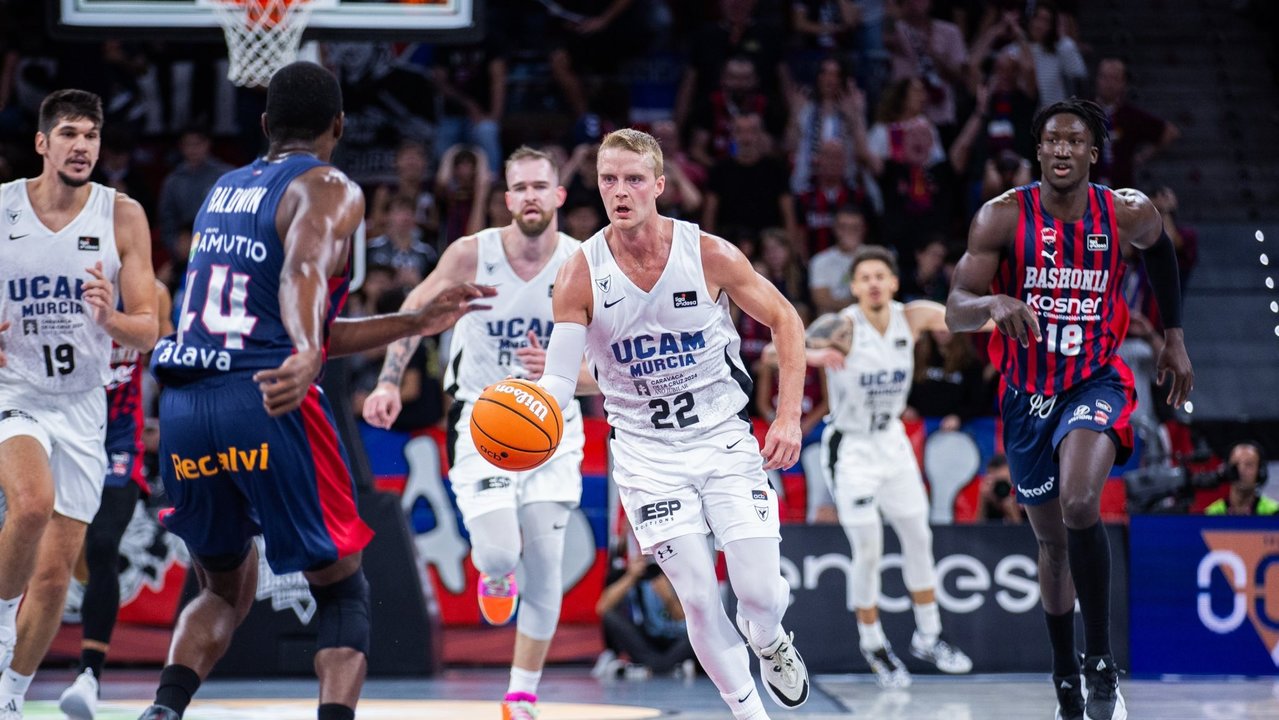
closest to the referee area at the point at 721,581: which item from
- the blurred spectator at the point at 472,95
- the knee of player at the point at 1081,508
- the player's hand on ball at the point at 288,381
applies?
the blurred spectator at the point at 472,95

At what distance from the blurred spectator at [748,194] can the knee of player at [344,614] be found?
8.84 m

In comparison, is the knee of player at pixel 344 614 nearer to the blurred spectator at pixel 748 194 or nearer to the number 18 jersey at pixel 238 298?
the number 18 jersey at pixel 238 298

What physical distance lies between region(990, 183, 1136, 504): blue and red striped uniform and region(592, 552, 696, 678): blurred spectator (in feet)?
14.7

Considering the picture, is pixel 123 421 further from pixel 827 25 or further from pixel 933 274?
pixel 827 25

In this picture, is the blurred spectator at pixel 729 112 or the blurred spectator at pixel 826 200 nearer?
the blurred spectator at pixel 826 200

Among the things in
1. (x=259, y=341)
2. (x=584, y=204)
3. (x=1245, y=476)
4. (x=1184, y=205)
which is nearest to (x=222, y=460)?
(x=259, y=341)

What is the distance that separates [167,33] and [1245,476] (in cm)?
820

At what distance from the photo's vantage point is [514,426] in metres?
5.51

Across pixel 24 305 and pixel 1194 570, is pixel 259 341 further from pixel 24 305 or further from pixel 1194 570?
pixel 1194 570

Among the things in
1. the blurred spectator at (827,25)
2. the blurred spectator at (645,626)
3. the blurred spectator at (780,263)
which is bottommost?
the blurred spectator at (645,626)

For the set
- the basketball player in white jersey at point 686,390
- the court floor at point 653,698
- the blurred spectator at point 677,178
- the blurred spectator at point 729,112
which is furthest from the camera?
the blurred spectator at point 729,112

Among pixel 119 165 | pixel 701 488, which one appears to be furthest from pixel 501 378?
pixel 119 165

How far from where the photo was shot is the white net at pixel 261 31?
905cm

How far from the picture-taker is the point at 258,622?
1005 cm
